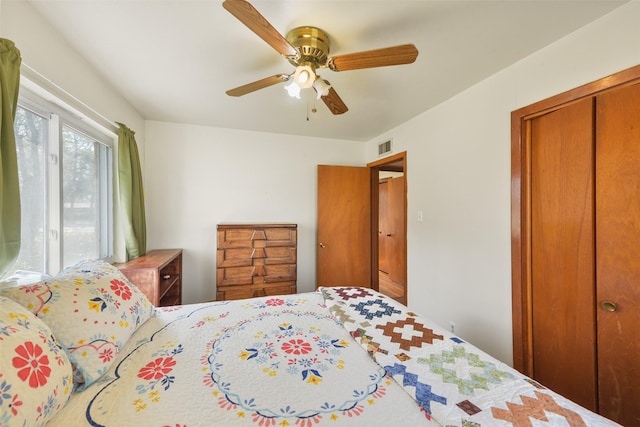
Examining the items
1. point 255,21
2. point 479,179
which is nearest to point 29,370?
point 255,21

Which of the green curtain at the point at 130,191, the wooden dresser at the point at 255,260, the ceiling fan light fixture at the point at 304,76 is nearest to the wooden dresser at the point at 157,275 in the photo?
the green curtain at the point at 130,191

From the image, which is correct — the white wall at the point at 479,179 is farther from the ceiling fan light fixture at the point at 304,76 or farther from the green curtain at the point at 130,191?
the green curtain at the point at 130,191

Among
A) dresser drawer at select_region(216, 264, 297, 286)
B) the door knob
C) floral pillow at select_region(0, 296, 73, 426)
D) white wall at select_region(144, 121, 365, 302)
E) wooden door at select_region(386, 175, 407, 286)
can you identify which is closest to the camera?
floral pillow at select_region(0, 296, 73, 426)

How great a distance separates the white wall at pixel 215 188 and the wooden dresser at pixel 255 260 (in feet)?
1.44

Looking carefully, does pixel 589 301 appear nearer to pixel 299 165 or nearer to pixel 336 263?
pixel 336 263

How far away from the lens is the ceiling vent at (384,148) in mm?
3130

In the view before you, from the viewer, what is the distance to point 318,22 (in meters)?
1.31

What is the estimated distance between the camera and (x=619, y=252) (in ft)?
4.20

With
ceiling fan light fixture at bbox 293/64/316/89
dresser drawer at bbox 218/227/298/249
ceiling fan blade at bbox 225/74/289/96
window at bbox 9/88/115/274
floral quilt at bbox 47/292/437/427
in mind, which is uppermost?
ceiling fan blade at bbox 225/74/289/96

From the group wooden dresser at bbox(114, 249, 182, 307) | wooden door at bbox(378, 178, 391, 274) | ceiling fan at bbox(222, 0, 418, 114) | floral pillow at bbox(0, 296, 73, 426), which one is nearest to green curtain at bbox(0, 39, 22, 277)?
floral pillow at bbox(0, 296, 73, 426)

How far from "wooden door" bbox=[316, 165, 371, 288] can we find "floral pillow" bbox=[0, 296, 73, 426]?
8.80 feet

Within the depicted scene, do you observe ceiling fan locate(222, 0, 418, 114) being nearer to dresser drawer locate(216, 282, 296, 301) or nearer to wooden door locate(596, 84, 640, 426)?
wooden door locate(596, 84, 640, 426)

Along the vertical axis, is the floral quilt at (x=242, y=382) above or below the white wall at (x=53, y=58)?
below

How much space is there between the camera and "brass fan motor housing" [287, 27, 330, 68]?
1.36 meters
